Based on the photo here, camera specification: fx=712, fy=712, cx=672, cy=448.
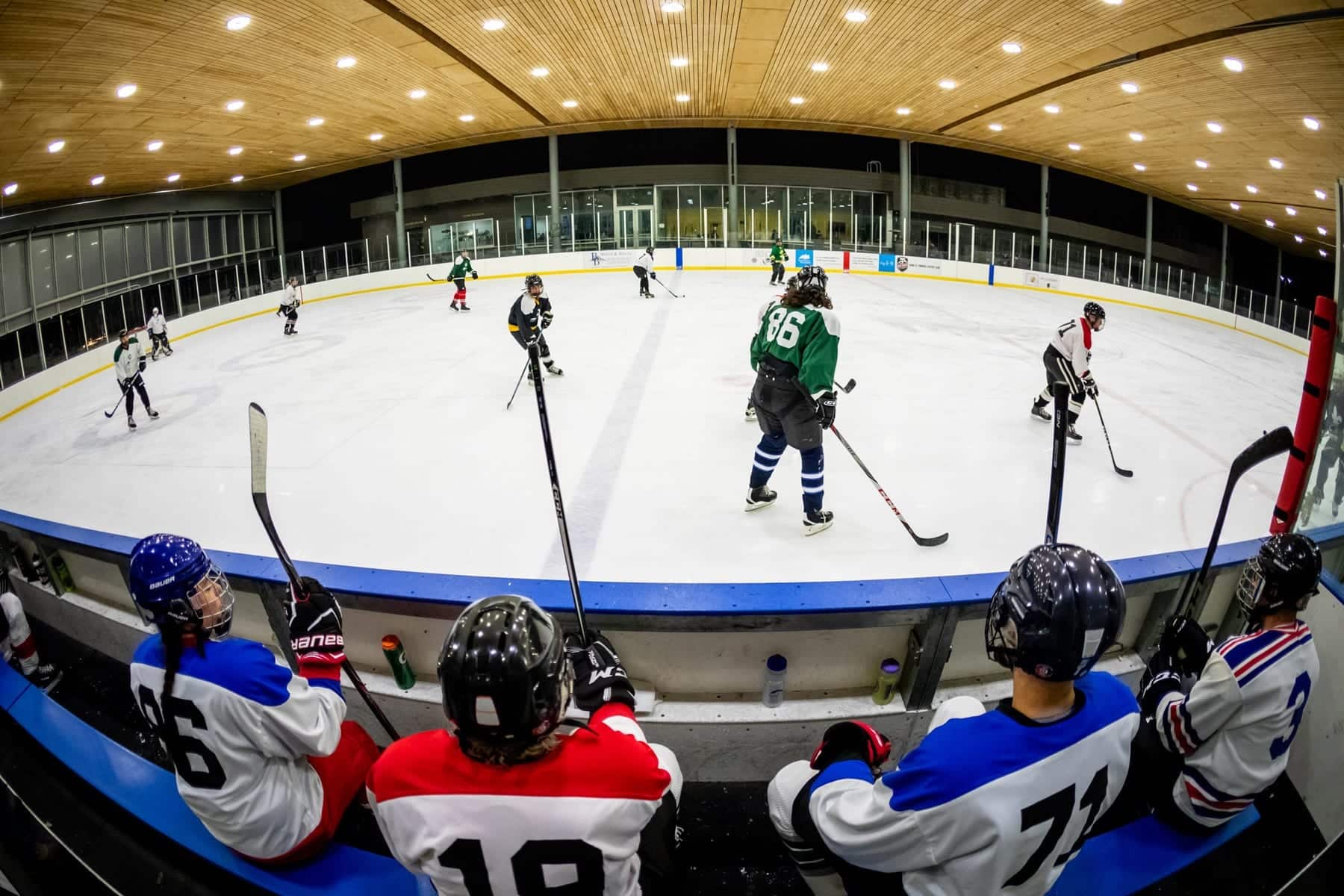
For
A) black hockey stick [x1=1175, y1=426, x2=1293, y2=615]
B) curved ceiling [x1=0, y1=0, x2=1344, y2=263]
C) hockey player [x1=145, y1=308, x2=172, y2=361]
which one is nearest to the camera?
black hockey stick [x1=1175, y1=426, x2=1293, y2=615]

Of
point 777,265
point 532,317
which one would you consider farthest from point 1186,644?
point 777,265

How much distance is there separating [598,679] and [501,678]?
619 mm

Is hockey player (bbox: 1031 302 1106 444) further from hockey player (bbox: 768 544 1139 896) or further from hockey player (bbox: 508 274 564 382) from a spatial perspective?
hockey player (bbox: 768 544 1139 896)

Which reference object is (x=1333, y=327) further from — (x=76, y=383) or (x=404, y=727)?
(x=76, y=383)

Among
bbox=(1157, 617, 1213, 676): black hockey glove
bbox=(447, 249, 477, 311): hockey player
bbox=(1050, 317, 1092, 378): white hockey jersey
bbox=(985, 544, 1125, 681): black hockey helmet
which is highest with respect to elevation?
bbox=(447, 249, 477, 311): hockey player

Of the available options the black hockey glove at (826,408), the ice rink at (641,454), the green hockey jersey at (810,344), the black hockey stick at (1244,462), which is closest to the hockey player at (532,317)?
the ice rink at (641,454)

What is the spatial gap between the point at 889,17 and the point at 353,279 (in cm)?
1350

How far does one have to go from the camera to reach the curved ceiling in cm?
838

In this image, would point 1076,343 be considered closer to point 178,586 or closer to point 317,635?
point 317,635

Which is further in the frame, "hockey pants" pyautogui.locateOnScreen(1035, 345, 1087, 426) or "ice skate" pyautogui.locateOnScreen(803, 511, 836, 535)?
"hockey pants" pyautogui.locateOnScreen(1035, 345, 1087, 426)

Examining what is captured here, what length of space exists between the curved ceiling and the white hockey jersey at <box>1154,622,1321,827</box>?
29.9 feet

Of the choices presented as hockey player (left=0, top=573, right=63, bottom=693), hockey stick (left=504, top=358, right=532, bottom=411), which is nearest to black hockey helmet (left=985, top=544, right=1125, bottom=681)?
hockey player (left=0, top=573, right=63, bottom=693)

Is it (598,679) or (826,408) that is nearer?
(598,679)

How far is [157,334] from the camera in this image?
1081cm
